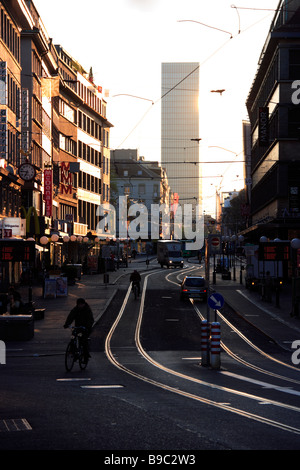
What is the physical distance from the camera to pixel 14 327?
2791cm

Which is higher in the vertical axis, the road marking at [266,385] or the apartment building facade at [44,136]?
the apartment building facade at [44,136]

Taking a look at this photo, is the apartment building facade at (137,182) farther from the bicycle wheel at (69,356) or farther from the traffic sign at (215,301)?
the bicycle wheel at (69,356)

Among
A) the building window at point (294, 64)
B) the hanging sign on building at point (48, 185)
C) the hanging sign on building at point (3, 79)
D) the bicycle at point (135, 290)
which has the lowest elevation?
the bicycle at point (135, 290)

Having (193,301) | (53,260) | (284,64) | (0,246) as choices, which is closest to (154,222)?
(53,260)

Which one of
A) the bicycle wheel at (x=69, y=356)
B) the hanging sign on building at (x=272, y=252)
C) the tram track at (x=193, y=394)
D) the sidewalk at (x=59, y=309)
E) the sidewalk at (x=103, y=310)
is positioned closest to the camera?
the tram track at (x=193, y=394)

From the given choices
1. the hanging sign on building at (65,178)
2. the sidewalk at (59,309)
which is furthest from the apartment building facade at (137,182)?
the sidewalk at (59,309)

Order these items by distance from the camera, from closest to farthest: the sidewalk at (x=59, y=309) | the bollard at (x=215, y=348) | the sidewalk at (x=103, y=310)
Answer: the bollard at (x=215, y=348) < the sidewalk at (x=59, y=309) < the sidewalk at (x=103, y=310)

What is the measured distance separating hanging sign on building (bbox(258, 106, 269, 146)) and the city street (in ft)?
95.4

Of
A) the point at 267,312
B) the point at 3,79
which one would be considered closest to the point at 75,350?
the point at 267,312

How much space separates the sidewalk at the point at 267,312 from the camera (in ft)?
103

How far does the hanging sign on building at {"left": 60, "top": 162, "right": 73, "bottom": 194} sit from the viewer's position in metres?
78.6

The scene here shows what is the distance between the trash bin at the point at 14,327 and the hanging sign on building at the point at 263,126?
124ft

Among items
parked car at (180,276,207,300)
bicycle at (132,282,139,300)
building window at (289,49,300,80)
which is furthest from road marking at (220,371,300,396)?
building window at (289,49,300,80)

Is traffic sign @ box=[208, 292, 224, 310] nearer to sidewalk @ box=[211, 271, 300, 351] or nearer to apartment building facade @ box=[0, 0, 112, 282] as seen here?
sidewalk @ box=[211, 271, 300, 351]
